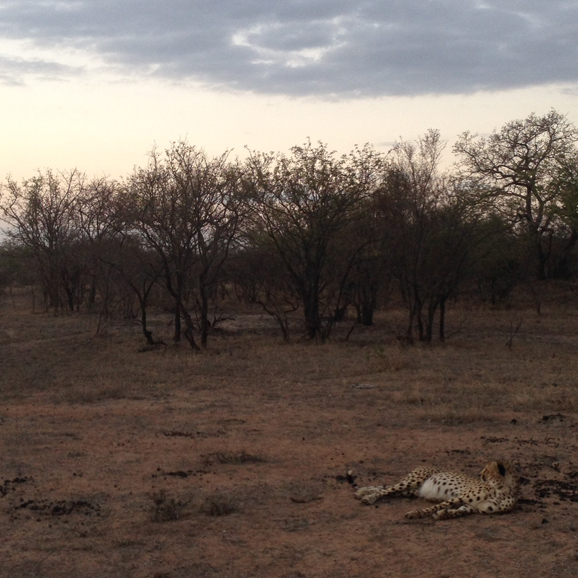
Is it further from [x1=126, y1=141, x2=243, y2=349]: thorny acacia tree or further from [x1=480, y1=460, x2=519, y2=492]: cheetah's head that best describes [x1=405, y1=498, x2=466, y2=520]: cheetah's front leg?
[x1=126, y1=141, x2=243, y2=349]: thorny acacia tree

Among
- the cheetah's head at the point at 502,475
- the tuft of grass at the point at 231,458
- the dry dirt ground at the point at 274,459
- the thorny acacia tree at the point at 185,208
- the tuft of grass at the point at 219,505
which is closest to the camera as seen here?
the dry dirt ground at the point at 274,459

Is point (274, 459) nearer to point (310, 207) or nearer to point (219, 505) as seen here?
point (219, 505)

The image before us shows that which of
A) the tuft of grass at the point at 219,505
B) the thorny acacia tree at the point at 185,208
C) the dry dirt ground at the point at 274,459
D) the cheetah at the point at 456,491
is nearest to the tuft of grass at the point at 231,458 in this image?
the dry dirt ground at the point at 274,459

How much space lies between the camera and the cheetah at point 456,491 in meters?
5.35

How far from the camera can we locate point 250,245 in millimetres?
20797

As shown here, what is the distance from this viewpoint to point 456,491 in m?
5.56

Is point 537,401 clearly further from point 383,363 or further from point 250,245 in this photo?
point 250,245

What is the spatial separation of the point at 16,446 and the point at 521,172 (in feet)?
96.0

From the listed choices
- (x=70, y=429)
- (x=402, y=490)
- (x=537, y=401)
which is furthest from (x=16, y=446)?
(x=537, y=401)

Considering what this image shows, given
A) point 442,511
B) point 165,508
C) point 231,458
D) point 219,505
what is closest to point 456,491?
point 442,511

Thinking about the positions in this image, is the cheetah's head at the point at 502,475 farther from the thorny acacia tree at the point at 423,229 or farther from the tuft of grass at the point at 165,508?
the thorny acacia tree at the point at 423,229

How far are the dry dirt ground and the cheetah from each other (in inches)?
3.6

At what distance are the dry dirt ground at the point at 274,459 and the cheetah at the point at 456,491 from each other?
9 cm

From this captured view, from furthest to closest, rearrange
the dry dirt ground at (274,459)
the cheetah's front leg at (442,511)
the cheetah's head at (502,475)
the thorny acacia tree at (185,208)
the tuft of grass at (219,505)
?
the thorny acacia tree at (185,208)
the cheetah's head at (502,475)
the tuft of grass at (219,505)
the cheetah's front leg at (442,511)
the dry dirt ground at (274,459)
